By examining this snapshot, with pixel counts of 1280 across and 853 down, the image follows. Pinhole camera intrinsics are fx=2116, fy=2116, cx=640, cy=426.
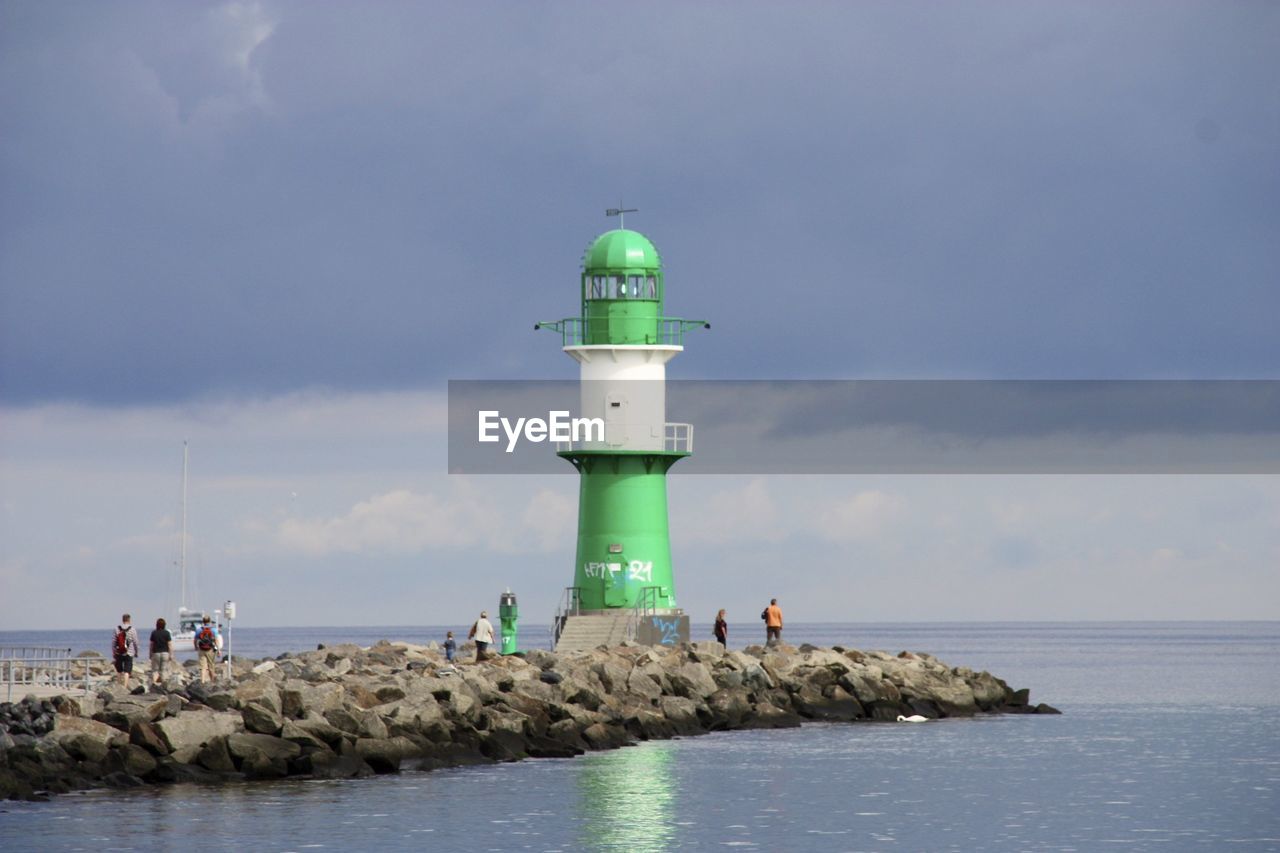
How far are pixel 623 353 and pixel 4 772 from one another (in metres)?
14.7

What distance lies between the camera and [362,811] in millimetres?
25578

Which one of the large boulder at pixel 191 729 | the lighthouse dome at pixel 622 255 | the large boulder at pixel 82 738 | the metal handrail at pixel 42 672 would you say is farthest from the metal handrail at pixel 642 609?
the large boulder at pixel 82 738

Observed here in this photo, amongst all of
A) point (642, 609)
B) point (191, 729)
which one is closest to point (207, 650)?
point (191, 729)

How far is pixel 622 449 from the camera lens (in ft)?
122

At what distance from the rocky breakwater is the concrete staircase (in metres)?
0.87

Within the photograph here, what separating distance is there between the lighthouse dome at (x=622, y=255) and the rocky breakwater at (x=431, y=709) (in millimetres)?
6737

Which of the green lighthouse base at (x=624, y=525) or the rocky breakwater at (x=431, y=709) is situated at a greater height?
the green lighthouse base at (x=624, y=525)

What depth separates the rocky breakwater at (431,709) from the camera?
88.9ft

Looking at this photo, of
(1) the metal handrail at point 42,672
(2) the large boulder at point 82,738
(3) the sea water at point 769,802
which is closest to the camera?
(3) the sea water at point 769,802

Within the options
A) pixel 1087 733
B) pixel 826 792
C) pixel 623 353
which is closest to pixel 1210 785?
pixel 826 792

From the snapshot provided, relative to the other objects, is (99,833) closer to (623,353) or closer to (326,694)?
(326,694)

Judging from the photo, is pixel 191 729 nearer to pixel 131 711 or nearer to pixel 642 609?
pixel 131 711

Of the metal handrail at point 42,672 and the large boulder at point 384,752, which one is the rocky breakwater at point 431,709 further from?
the metal handrail at point 42,672

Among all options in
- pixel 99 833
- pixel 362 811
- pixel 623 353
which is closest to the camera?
pixel 99 833
